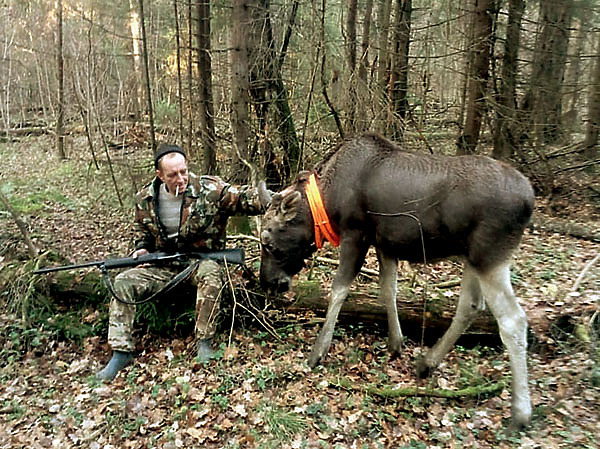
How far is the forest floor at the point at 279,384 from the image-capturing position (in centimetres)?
441

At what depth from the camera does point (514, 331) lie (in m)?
4.28

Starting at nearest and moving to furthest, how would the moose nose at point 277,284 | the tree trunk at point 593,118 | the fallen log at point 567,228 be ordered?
the moose nose at point 277,284, the fallen log at point 567,228, the tree trunk at point 593,118

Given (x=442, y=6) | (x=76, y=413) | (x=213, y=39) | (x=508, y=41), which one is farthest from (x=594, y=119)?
(x=76, y=413)

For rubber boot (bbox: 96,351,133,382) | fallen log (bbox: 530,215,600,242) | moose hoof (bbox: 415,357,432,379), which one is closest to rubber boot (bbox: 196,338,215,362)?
rubber boot (bbox: 96,351,133,382)

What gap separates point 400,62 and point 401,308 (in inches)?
238

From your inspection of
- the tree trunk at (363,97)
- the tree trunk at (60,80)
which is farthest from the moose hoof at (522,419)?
the tree trunk at (60,80)

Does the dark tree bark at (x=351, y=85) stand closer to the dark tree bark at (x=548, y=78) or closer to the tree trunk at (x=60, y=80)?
the dark tree bark at (x=548, y=78)

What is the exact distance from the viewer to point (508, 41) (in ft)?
35.7

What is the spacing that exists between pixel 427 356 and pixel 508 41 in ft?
27.5

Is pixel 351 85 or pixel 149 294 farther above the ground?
pixel 351 85

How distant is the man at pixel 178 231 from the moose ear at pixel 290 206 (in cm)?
51

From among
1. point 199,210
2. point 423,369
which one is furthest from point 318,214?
point 423,369

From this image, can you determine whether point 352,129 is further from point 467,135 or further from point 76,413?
point 76,413

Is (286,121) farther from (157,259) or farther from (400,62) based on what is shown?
(157,259)
